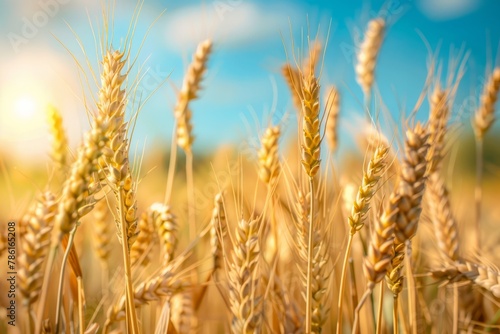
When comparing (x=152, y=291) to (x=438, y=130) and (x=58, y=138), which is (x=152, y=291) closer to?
(x=58, y=138)

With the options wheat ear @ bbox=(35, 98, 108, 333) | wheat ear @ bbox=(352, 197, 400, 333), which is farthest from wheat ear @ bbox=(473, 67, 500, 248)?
wheat ear @ bbox=(35, 98, 108, 333)

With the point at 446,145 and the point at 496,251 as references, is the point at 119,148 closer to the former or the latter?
the point at 446,145

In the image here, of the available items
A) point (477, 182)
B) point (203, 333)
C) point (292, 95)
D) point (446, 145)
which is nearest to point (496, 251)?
point (477, 182)

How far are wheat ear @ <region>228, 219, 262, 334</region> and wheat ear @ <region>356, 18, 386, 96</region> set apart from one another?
3.05 feet

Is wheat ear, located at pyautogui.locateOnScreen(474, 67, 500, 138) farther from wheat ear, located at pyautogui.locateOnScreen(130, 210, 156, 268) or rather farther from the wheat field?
wheat ear, located at pyautogui.locateOnScreen(130, 210, 156, 268)

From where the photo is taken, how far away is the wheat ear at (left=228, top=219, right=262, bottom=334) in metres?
0.73

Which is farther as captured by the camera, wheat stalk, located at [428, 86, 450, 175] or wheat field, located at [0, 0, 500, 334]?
wheat stalk, located at [428, 86, 450, 175]

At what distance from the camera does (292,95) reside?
133 cm

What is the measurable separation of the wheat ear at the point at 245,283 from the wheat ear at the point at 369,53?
93cm

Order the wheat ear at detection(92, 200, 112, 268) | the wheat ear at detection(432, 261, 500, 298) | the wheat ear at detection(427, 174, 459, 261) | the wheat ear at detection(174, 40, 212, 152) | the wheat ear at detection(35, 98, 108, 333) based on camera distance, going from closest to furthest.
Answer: the wheat ear at detection(35, 98, 108, 333)
the wheat ear at detection(432, 261, 500, 298)
the wheat ear at detection(427, 174, 459, 261)
the wheat ear at detection(92, 200, 112, 268)
the wheat ear at detection(174, 40, 212, 152)

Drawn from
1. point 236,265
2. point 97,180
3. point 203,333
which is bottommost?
point 203,333

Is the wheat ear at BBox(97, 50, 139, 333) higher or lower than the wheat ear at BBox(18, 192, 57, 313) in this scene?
higher

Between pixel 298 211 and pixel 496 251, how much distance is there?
0.99 m

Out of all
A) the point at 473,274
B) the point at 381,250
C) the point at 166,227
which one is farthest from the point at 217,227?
the point at 473,274
